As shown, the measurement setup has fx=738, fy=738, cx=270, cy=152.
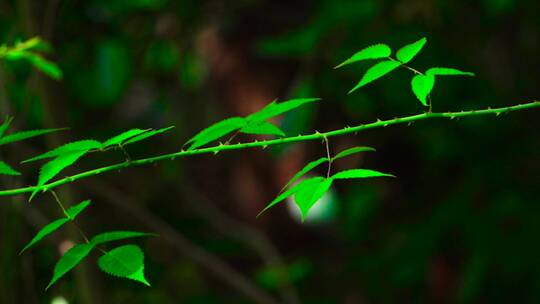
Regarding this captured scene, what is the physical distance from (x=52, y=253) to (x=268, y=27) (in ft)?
4.64

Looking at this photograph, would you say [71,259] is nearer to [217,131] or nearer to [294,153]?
A: [217,131]

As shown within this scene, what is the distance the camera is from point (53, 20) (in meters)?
1.85

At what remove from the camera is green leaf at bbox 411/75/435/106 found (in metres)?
0.87

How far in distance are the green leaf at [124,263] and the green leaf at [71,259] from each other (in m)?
0.02

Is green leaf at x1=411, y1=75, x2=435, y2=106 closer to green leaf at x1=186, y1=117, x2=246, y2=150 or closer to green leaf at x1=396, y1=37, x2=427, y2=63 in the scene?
green leaf at x1=396, y1=37, x2=427, y2=63

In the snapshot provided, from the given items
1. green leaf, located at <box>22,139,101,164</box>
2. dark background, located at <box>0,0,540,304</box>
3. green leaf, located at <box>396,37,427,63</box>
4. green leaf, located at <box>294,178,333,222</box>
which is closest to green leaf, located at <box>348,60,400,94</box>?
green leaf, located at <box>396,37,427,63</box>

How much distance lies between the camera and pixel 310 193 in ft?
2.68

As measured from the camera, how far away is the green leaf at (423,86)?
0.87 m

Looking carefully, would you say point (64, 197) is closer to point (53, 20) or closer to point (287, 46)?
point (53, 20)

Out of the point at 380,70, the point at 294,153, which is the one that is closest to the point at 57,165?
the point at 380,70

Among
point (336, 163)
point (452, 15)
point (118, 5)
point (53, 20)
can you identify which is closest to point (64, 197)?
point (53, 20)

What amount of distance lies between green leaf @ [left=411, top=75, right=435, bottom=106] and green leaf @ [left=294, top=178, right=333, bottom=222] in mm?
155

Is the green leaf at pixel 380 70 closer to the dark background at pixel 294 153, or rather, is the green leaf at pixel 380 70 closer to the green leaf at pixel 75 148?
the green leaf at pixel 75 148

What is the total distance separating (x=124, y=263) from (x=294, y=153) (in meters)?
2.47
